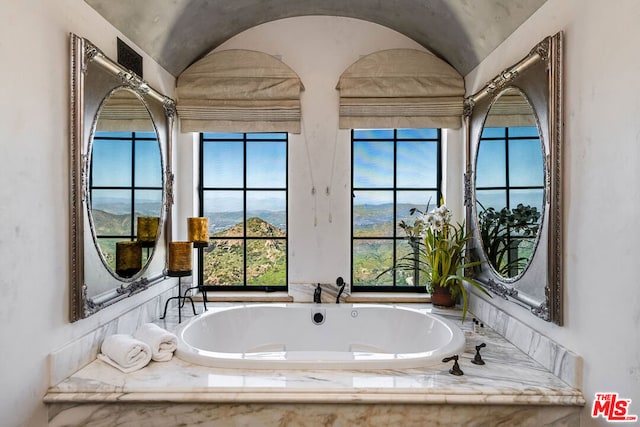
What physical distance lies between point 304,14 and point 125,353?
227 cm

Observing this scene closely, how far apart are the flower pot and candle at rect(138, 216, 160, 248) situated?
169cm

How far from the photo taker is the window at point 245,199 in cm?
296

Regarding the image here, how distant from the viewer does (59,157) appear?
1538 millimetres

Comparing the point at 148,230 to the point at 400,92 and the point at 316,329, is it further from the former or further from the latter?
the point at 400,92

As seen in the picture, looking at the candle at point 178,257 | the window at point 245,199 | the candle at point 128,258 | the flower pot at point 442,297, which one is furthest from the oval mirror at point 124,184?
the flower pot at point 442,297

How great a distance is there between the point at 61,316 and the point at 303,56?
6.80 feet

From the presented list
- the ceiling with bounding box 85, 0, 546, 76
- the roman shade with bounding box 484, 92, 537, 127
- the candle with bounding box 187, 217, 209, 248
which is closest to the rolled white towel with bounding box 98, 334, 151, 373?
the candle with bounding box 187, 217, 209, 248

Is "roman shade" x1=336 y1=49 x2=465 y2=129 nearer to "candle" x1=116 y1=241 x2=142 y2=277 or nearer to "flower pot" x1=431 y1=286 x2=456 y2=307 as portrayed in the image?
"flower pot" x1=431 y1=286 x2=456 y2=307

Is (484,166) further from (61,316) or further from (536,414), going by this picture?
(61,316)

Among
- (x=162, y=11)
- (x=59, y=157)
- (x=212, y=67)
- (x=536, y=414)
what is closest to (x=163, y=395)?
(x=59, y=157)

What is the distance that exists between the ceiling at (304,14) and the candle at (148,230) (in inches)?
36.1

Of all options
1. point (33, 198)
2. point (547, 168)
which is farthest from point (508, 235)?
point (33, 198)

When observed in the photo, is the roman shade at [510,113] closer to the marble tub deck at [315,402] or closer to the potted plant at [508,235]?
the potted plant at [508,235]

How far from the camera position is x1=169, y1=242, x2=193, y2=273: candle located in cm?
228
